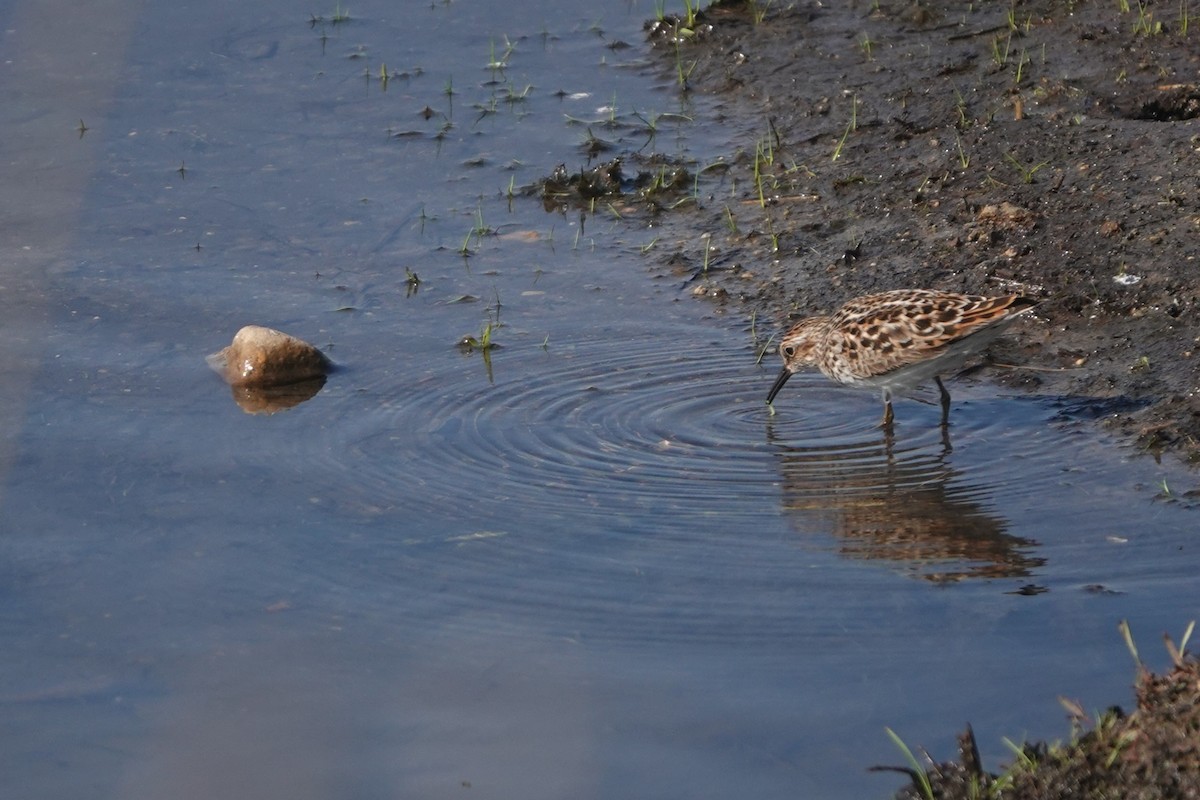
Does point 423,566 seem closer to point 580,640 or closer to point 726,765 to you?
point 580,640

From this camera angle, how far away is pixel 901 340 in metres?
8.65

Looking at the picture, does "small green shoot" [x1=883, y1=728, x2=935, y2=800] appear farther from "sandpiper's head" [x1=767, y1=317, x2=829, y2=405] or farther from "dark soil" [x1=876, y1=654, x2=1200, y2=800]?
"sandpiper's head" [x1=767, y1=317, x2=829, y2=405]

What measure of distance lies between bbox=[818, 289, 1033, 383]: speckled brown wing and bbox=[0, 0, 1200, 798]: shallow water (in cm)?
37

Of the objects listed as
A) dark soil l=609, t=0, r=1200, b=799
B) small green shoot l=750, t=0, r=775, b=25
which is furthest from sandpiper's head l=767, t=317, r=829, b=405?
small green shoot l=750, t=0, r=775, b=25

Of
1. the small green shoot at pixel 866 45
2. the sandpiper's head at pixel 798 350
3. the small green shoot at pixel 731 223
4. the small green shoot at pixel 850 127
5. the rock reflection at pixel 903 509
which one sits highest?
the small green shoot at pixel 866 45

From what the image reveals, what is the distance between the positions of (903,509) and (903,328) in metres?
1.37

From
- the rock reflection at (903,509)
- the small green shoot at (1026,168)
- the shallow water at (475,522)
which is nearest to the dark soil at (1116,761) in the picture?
the shallow water at (475,522)

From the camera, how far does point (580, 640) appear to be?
6.48 metres

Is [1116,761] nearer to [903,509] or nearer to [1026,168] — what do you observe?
[903,509]

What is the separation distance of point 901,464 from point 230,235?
510 cm

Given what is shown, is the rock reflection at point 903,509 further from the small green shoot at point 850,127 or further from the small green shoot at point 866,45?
the small green shoot at point 866,45

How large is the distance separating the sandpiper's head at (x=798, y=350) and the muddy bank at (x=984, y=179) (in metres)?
0.94

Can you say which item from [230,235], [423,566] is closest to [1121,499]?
[423,566]

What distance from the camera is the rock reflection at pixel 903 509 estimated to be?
7070mm
